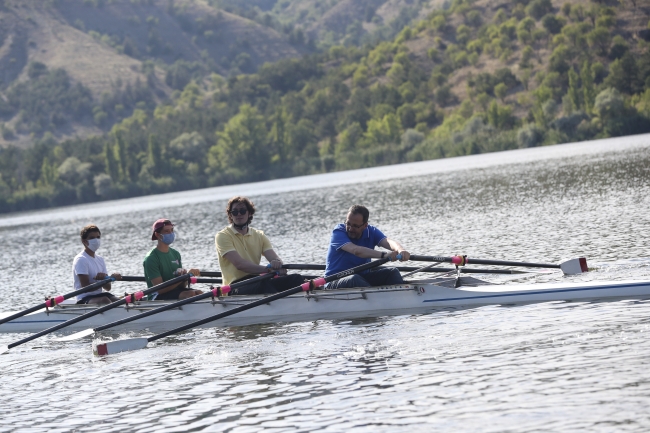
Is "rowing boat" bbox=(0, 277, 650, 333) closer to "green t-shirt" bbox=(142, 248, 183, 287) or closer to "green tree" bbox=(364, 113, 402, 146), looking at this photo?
"green t-shirt" bbox=(142, 248, 183, 287)

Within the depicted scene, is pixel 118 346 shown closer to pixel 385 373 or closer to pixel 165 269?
pixel 165 269

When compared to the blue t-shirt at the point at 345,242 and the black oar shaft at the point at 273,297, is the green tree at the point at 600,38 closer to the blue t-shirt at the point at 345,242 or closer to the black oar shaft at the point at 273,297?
the blue t-shirt at the point at 345,242

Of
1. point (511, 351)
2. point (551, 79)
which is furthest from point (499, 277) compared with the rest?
point (551, 79)

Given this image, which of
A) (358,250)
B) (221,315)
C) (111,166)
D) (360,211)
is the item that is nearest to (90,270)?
(221,315)

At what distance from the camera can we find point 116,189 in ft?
462

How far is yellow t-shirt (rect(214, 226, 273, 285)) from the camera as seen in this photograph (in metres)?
16.5

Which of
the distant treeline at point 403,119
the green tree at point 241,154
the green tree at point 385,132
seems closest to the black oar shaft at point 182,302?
the distant treeline at point 403,119

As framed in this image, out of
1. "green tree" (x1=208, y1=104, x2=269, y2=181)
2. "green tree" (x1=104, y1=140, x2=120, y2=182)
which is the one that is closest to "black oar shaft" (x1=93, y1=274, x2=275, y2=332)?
"green tree" (x1=104, y1=140, x2=120, y2=182)

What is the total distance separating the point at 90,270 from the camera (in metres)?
18.6

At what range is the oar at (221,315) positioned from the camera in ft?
50.5

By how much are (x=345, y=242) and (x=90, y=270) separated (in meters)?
5.73

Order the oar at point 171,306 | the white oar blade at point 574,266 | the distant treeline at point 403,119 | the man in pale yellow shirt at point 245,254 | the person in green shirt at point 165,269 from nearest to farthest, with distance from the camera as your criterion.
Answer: the oar at point 171,306
the man in pale yellow shirt at point 245,254
the person in green shirt at point 165,269
the white oar blade at point 574,266
the distant treeline at point 403,119

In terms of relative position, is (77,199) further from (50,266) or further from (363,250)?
(363,250)

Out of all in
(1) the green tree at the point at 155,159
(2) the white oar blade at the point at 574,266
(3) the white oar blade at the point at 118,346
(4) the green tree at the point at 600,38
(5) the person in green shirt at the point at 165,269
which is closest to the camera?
(3) the white oar blade at the point at 118,346
